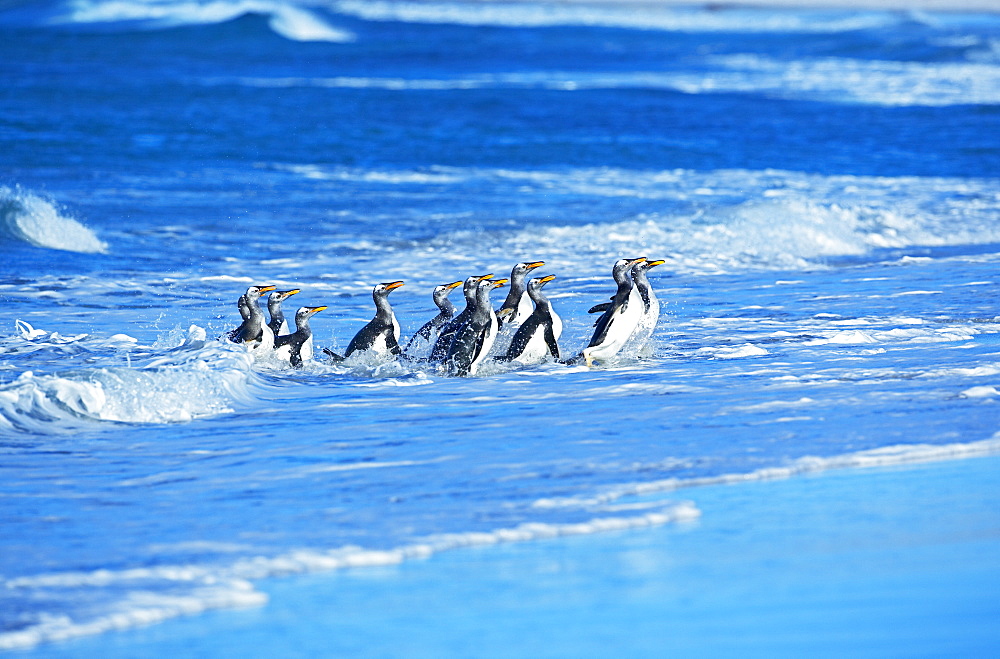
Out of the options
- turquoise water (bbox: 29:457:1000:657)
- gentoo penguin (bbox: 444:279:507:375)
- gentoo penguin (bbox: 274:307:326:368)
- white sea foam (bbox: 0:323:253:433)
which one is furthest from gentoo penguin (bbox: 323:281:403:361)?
turquoise water (bbox: 29:457:1000:657)

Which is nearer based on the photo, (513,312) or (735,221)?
(513,312)

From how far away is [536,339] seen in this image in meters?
8.54

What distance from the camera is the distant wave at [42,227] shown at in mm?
15195

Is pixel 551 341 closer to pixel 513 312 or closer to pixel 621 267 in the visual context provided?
pixel 513 312

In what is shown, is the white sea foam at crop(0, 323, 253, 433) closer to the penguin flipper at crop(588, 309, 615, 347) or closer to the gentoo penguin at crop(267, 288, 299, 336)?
the gentoo penguin at crop(267, 288, 299, 336)

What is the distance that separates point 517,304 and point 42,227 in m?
8.46

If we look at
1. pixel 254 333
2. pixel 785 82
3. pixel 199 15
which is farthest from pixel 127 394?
pixel 199 15

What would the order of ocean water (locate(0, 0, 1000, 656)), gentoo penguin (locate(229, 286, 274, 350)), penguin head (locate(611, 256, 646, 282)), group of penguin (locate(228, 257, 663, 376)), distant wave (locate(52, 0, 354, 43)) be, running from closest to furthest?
Answer: 1. ocean water (locate(0, 0, 1000, 656))
2. group of penguin (locate(228, 257, 663, 376))
3. gentoo penguin (locate(229, 286, 274, 350))
4. penguin head (locate(611, 256, 646, 282))
5. distant wave (locate(52, 0, 354, 43))

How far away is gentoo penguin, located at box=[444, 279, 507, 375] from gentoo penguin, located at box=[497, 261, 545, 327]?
0.48 m

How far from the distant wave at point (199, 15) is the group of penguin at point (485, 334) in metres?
74.5

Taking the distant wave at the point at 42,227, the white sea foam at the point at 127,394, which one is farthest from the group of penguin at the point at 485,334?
the distant wave at the point at 42,227

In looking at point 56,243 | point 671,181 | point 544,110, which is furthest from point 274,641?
point 544,110

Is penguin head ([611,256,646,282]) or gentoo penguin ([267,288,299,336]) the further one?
gentoo penguin ([267,288,299,336])

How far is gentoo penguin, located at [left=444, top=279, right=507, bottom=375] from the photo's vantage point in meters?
8.27
